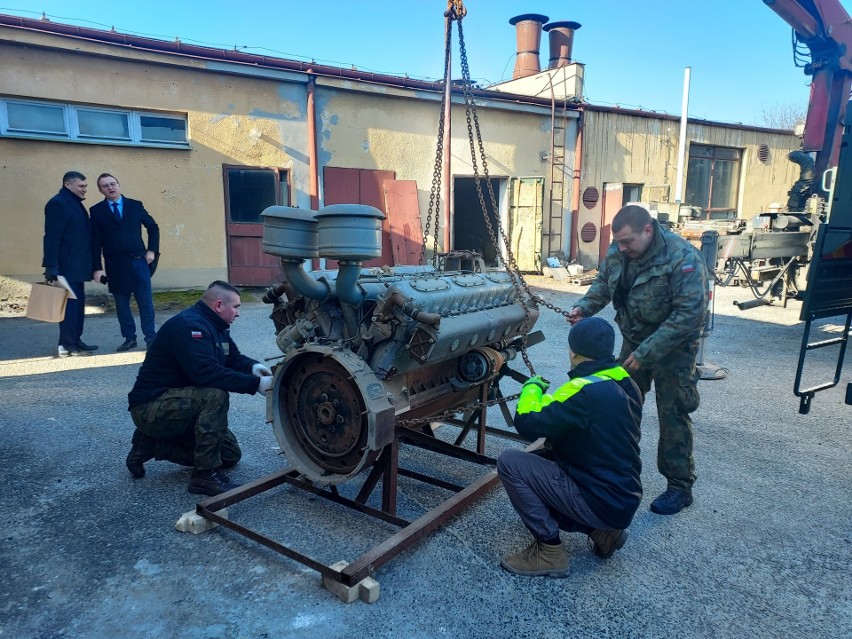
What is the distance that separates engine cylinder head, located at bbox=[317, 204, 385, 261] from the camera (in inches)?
108

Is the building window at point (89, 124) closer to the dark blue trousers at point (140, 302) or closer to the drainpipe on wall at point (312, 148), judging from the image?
the drainpipe on wall at point (312, 148)

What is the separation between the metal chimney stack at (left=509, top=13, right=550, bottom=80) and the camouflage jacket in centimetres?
1435

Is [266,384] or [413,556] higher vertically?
[266,384]

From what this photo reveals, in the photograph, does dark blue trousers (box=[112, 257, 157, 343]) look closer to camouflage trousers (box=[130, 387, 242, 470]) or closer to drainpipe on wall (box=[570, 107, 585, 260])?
camouflage trousers (box=[130, 387, 242, 470])

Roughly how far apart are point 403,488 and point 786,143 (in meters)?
20.0

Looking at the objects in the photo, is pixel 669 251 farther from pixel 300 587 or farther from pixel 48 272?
pixel 48 272

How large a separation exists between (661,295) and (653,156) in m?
13.9

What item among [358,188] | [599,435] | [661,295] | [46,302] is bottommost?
[599,435]

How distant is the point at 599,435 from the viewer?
8.35 ft

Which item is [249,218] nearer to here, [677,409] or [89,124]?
[89,124]

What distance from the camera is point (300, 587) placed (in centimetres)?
259

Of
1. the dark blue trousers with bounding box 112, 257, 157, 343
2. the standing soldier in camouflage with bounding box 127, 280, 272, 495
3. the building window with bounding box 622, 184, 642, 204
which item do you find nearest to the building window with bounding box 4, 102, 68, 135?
the dark blue trousers with bounding box 112, 257, 157, 343

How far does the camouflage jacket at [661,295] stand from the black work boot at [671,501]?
81cm

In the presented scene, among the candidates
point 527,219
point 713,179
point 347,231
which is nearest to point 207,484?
point 347,231
